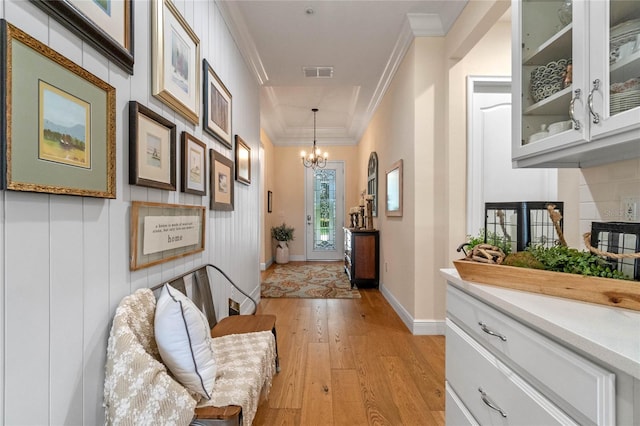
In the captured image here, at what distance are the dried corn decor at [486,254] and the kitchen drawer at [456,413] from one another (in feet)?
2.00

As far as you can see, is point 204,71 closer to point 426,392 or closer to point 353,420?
point 353,420

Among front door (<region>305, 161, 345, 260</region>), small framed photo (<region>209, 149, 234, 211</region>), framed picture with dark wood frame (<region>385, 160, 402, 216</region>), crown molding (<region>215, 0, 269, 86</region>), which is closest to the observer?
small framed photo (<region>209, 149, 234, 211</region>)

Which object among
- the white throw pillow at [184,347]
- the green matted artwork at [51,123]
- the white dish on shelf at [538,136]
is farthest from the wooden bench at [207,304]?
the white dish on shelf at [538,136]

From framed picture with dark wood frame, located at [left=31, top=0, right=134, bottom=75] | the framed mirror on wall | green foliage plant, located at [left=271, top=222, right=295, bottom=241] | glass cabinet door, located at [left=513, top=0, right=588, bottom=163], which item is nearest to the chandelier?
the framed mirror on wall

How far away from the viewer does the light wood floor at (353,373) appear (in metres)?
1.78

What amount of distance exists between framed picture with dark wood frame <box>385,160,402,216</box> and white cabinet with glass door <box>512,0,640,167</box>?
1.95m

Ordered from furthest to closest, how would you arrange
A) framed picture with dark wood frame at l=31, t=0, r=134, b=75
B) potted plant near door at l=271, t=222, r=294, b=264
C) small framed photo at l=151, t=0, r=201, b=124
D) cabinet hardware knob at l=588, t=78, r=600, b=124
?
potted plant near door at l=271, t=222, r=294, b=264 < small framed photo at l=151, t=0, r=201, b=124 < cabinet hardware knob at l=588, t=78, r=600, b=124 < framed picture with dark wood frame at l=31, t=0, r=134, b=75

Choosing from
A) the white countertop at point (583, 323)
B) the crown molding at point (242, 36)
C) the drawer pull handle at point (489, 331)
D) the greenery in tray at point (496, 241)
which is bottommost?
the drawer pull handle at point (489, 331)

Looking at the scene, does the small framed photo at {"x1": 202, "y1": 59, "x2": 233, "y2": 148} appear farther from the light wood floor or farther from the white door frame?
the white door frame

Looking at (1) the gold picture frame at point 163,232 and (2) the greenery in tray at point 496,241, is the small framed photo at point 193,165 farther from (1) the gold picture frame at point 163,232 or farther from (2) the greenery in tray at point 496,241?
(2) the greenery in tray at point 496,241

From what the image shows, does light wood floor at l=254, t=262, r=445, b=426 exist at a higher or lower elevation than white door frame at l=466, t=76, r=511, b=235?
lower

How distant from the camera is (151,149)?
4.61 ft

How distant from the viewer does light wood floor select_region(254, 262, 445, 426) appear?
1.78 meters

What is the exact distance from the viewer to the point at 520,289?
1.10 meters
